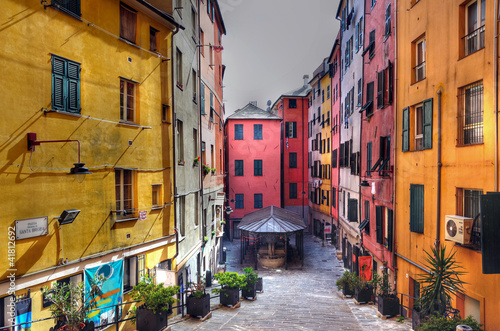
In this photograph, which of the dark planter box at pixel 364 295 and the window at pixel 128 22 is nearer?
the window at pixel 128 22

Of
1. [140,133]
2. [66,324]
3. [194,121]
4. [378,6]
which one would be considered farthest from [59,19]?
[378,6]

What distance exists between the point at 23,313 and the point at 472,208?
12363mm

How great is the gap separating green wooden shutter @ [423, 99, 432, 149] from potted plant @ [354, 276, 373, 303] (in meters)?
7.48

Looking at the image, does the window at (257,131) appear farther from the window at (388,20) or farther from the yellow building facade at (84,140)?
the yellow building facade at (84,140)

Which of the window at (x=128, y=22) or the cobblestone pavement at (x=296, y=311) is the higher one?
the window at (x=128, y=22)

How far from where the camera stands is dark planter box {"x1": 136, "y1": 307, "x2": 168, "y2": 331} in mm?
9734

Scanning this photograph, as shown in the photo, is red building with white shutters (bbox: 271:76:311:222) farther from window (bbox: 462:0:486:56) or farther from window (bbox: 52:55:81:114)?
window (bbox: 52:55:81:114)

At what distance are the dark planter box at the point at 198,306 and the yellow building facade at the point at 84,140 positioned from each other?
1.14 metres

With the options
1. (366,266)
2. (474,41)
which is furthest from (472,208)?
(366,266)

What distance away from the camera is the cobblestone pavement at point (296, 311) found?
12.0m

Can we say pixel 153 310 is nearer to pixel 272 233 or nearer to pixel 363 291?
pixel 363 291

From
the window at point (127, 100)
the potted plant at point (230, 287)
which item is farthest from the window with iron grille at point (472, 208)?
the window at point (127, 100)

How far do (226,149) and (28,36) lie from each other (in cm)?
3337

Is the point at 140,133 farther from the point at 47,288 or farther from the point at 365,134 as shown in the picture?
the point at 365,134
